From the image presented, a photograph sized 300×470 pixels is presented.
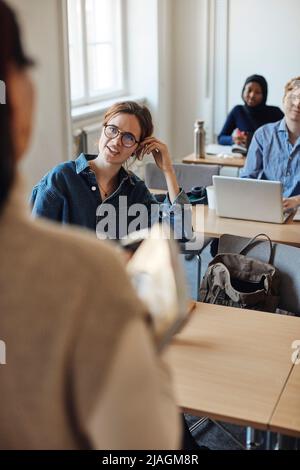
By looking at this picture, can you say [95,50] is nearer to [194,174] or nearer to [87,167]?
[194,174]

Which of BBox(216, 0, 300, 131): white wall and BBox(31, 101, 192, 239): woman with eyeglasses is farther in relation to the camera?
BBox(216, 0, 300, 131): white wall

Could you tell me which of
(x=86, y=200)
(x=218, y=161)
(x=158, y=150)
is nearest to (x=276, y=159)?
(x=218, y=161)

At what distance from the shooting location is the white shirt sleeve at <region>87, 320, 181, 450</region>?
635mm

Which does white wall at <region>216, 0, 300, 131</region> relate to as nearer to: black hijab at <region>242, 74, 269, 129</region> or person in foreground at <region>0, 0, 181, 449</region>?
black hijab at <region>242, 74, 269, 129</region>

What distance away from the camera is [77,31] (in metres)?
5.34

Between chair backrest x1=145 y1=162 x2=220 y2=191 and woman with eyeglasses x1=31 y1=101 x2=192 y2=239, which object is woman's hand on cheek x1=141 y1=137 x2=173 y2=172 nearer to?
woman with eyeglasses x1=31 y1=101 x2=192 y2=239

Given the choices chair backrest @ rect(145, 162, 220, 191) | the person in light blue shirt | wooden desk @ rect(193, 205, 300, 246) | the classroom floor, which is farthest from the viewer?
chair backrest @ rect(145, 162, 220, 191)

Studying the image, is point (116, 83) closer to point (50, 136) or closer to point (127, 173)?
point (50, 136)

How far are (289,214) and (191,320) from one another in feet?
4.42

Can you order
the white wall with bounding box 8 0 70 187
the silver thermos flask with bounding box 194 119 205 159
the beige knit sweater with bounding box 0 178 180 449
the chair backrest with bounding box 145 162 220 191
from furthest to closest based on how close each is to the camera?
the silver thermos flask with bounding box 194 119 205 159
the white wall with bounding box 8 0 70 187
the chair backrest with bounding box 145 162 220 191
the beige knit sweater with bounding box 0 178 180 449

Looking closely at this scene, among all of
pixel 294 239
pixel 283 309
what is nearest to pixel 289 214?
pixel 294 239

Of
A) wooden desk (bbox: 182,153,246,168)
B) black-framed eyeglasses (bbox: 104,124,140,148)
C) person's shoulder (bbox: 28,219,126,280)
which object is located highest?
person's shoulder (bbox: 28,219,126,280)

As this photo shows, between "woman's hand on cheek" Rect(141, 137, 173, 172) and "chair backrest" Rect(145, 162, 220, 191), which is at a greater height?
"woman's hand on cheek" Rect(141, 137, 173, 172)

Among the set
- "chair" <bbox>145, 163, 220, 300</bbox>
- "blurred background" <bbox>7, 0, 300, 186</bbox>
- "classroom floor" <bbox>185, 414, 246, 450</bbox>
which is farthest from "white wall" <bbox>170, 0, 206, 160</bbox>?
"classroom floor" <bbox>185, 414, 246, 450</bbox>
